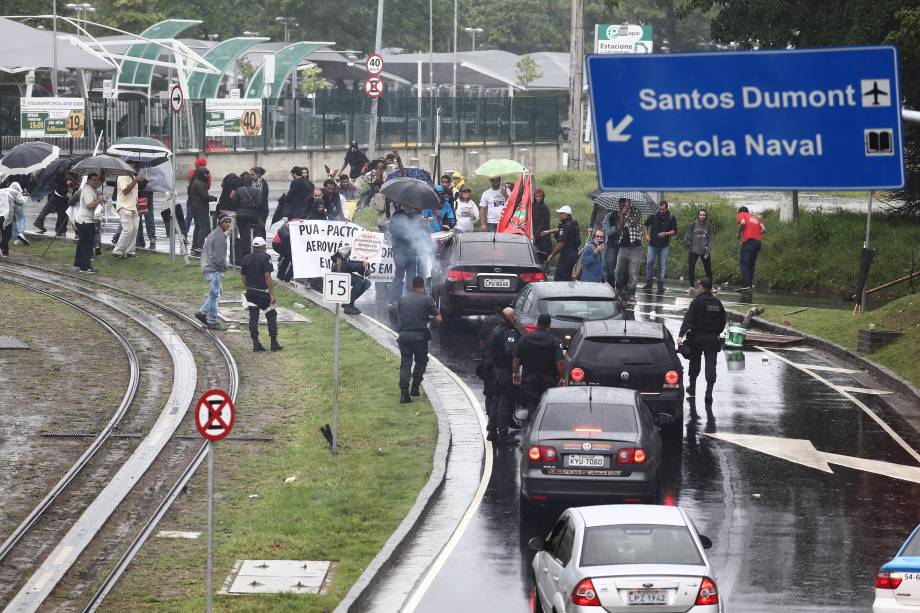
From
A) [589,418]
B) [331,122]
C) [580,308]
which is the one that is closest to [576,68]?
[331,122]

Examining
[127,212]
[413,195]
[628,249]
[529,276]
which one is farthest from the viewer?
[127,212]

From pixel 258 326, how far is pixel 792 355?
9.71m

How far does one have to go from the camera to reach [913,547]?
12125 millimetres

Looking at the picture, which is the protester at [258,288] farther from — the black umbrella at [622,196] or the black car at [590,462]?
the black car at [590,462]

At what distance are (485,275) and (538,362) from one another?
794 cm

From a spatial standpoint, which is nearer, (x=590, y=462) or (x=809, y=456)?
(x=590, y=462)

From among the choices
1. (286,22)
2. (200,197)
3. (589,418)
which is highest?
(286,22)

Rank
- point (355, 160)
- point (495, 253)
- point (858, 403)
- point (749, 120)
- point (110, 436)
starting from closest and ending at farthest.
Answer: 1. point (749, 120)
2. point (110, 436)
3. point (858, 403)
4. point (495, 253)
5. point (355, 160)

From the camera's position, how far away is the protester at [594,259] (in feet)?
96.9

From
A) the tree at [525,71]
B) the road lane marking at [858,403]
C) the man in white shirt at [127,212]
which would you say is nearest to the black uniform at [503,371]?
the road lane marking at [858,403]

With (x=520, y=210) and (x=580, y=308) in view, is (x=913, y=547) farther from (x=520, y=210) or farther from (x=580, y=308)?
(x=520, y=210)

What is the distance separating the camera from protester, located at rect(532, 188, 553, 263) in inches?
1309

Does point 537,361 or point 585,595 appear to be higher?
point 537,361

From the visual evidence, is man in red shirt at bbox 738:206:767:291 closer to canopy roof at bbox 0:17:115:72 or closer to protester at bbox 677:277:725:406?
protester at bbox 677:277:725:406
